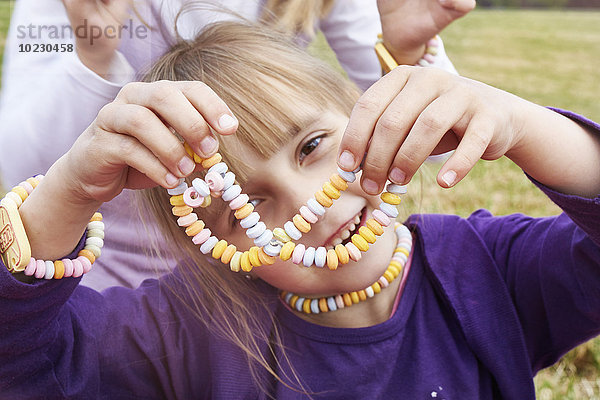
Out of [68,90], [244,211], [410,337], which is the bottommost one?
Result: [410,337]

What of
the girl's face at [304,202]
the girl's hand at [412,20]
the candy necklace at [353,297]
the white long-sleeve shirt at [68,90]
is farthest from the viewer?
the white long-sleeve shirt at [68,90]

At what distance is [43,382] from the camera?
99 centimetres

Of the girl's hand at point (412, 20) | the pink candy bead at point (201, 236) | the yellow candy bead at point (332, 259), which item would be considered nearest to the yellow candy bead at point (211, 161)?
the pink candy bead at point (201, 236)

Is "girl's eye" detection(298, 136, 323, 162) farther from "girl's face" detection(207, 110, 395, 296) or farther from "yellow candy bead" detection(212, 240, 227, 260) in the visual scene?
"yellow candy bead" detection(212, 240, 227, 260)

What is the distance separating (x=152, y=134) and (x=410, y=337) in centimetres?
62

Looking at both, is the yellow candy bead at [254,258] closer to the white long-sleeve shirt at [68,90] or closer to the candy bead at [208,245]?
the candy bead at [208,245]

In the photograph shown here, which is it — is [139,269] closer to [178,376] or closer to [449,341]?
[178,376]

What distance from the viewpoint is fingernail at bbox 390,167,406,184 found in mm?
765

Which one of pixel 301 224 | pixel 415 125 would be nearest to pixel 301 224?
pixel 301 224

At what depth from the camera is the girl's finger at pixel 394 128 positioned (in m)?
0.74

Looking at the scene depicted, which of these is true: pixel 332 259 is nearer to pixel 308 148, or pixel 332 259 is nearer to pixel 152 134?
pixel 308 148

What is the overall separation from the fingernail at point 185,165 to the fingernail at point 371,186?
0.23m

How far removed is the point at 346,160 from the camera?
30.4 inches

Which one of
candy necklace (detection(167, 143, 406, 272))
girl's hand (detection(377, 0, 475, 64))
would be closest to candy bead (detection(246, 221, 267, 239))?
candy necklace (detection(167, 143, 406, 272))
